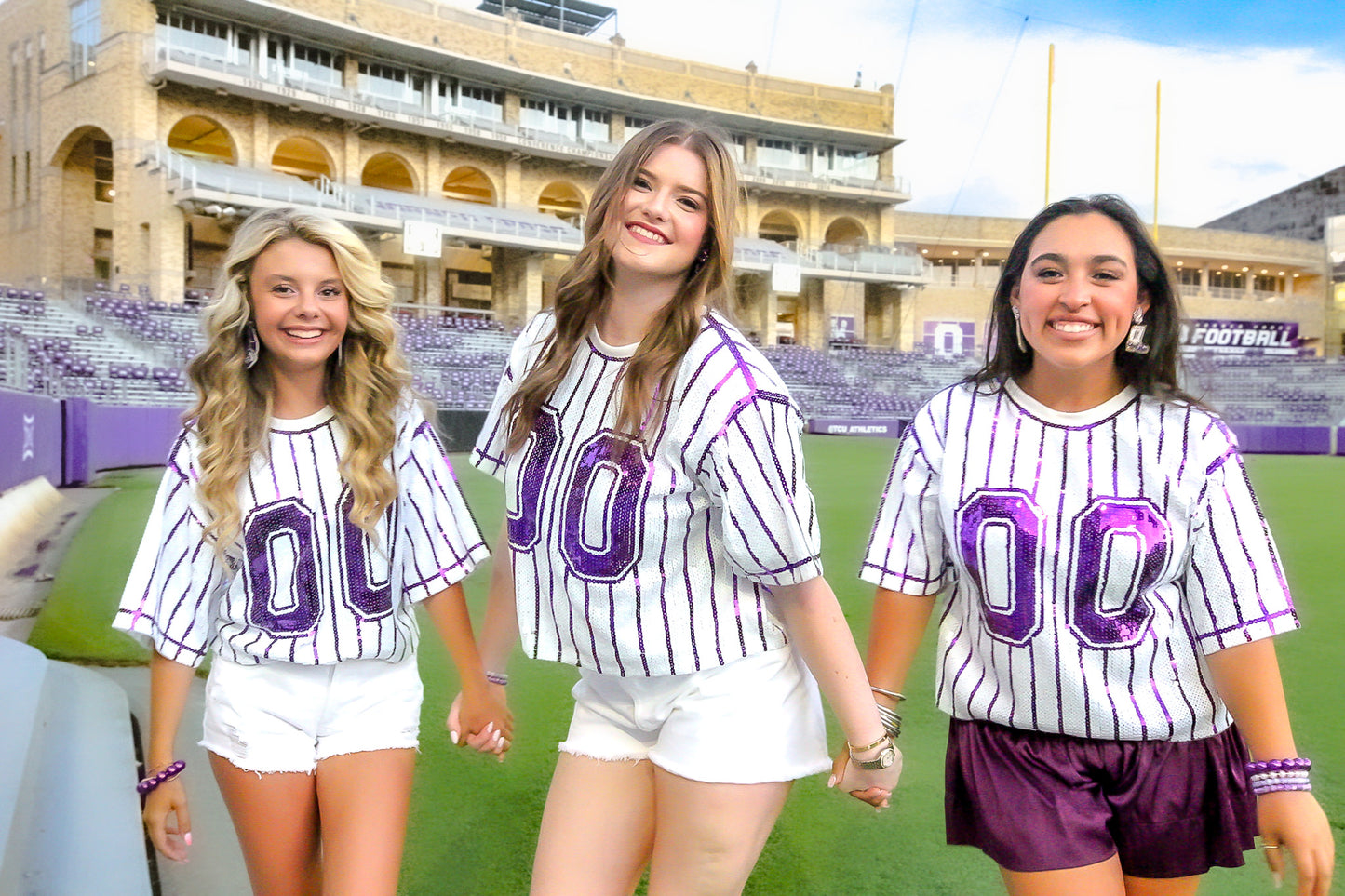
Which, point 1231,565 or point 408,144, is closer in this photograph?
point 1231,565

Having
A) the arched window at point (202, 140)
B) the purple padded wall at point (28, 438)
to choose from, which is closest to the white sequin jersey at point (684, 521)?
the purple padded wall at point (28, 438)

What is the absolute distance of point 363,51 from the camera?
29859mm

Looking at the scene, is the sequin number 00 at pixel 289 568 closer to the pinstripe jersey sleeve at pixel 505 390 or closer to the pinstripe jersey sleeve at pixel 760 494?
the pinstripe jersey sleeve at pixel 505 390

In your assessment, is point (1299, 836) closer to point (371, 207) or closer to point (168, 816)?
point (168, 816)

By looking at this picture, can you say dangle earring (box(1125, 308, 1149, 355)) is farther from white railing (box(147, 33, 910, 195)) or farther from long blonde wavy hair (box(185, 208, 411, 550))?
white railing (box(147, 33, 910, 195))

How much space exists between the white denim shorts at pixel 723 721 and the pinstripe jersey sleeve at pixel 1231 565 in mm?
609

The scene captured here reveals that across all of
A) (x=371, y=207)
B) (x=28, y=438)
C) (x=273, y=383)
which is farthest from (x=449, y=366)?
(x=273, y=383)

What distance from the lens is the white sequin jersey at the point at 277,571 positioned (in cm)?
171

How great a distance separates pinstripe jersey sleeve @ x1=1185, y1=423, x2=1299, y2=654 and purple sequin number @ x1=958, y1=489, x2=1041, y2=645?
9.4 inches

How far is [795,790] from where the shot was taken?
10.9 feet

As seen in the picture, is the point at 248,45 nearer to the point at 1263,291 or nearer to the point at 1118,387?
the point at 1118,387

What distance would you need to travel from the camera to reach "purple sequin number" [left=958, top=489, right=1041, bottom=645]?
5.08 ft

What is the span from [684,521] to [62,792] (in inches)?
74.1

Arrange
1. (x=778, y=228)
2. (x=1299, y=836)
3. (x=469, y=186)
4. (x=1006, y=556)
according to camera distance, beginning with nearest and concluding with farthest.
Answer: (x=1299, y=836), (x=1006, y=556), (x=469, y=186), (x=778, y=228)
